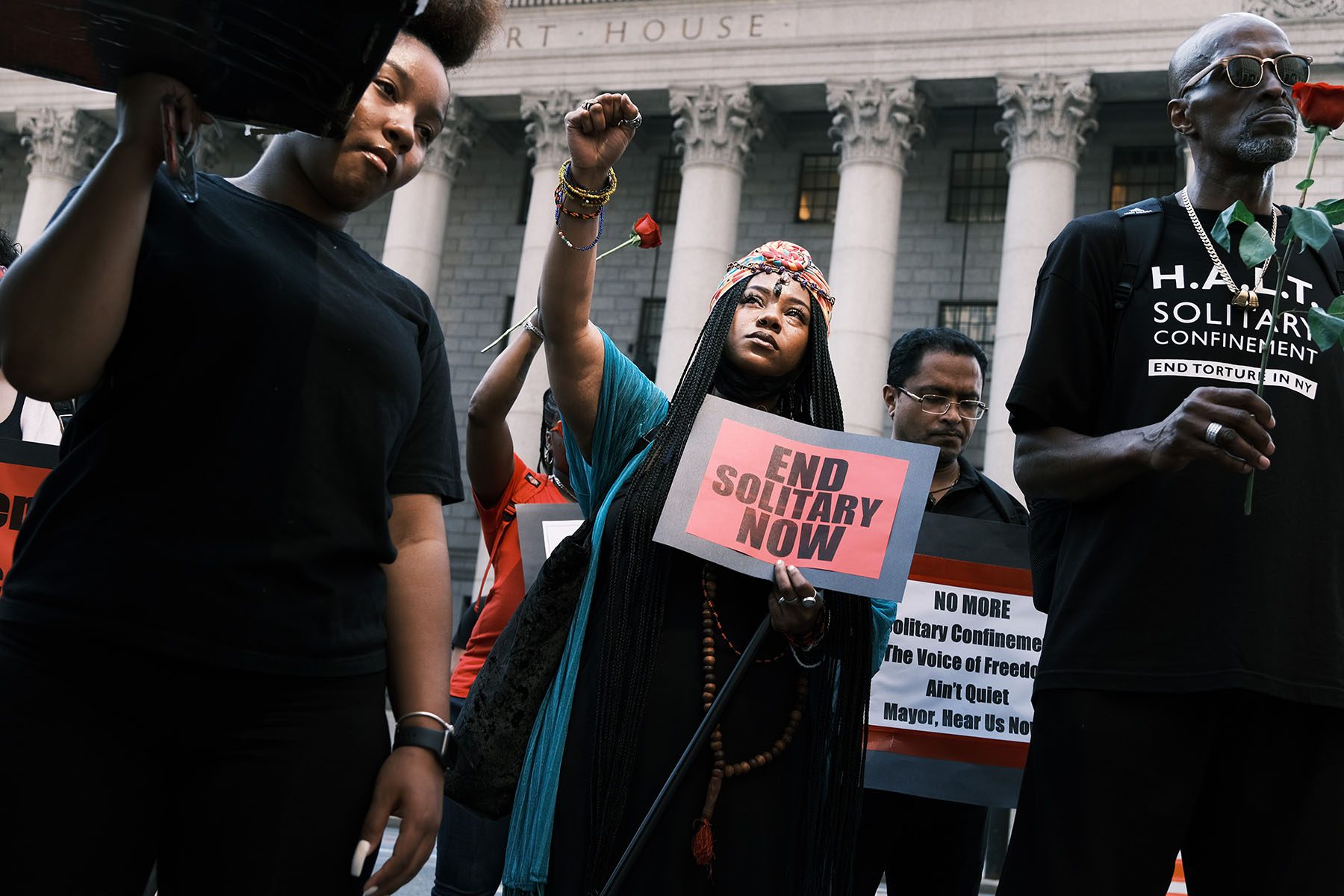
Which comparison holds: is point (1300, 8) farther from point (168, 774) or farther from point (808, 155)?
point (168, 774)

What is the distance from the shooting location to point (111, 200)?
1.78 m

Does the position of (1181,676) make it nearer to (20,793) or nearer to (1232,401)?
(1232,401)

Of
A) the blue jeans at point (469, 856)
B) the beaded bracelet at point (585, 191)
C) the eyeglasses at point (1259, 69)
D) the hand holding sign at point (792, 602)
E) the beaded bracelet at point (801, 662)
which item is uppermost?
the eyeglasses at point (1259, 69)

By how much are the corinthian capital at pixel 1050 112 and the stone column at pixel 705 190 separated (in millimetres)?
5117

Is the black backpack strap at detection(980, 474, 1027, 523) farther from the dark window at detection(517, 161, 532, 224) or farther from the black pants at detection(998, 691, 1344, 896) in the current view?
the dark window at detection(517, 161, 532, 224)

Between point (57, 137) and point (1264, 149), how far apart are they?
29.5 m

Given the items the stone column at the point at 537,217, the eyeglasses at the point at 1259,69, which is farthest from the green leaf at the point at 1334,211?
the stone column at the point at 537,217

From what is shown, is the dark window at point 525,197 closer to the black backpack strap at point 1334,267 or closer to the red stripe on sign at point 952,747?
the red stripe on sign at point 952,747

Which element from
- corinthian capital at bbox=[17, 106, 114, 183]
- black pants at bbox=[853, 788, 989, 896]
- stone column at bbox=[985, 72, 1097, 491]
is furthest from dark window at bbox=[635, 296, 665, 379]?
black pants at bbox=[853, 788, 989, 896]

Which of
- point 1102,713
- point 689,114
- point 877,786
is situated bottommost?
point 877,786

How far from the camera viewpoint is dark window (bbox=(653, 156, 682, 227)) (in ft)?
91.2

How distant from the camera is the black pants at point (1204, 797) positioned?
250cm

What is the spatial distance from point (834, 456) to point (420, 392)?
4.09 ft

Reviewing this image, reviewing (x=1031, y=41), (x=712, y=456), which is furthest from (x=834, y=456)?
(x=1031, y=41)
